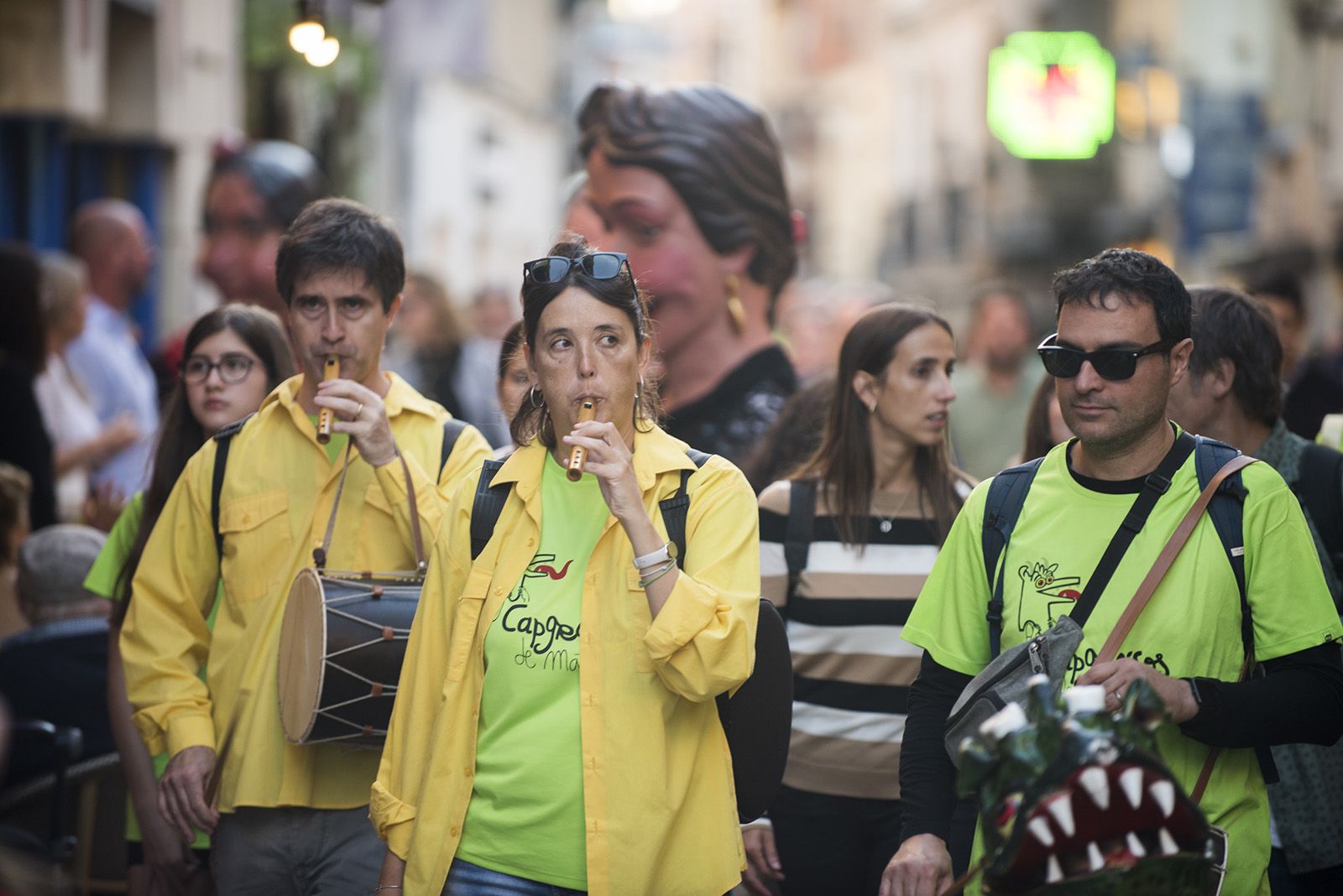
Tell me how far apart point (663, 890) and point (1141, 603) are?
113 cm

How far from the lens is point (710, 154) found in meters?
7.50

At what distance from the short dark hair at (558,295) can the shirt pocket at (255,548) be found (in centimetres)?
75

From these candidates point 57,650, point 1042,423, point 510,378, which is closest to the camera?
point 1042,423

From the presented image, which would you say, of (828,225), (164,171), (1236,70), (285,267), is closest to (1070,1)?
(1236,70)

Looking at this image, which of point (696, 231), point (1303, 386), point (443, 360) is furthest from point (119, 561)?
point (443, 360)

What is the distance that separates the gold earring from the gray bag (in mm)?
3936

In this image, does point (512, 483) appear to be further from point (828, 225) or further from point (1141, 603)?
point (828, 225)

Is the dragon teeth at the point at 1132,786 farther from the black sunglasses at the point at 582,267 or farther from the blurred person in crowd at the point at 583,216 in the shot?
the blurred person in crowd at the point at 583,216

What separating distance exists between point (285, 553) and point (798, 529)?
146 centimetres

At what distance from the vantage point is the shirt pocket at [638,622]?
12.3 feet

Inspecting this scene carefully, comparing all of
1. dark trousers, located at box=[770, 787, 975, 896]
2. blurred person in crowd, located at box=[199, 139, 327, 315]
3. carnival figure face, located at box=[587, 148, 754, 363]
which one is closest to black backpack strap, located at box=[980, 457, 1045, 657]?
dark trousers, located at box=[770, 787, 975, 896]

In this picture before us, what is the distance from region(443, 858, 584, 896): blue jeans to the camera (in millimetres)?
3717

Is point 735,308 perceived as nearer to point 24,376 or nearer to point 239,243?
point 239,243

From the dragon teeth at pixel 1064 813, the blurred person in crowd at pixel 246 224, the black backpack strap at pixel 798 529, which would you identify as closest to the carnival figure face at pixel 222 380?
the black backpack strap at pixel 798 529
